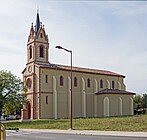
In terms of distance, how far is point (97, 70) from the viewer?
77.3m

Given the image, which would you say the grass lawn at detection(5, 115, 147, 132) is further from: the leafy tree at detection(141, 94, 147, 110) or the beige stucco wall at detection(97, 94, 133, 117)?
the leafy tree at detection(141, 94, 147, 110)

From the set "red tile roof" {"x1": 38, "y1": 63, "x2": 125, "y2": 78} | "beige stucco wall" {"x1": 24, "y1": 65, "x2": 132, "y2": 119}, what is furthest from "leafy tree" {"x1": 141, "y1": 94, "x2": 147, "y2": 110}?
"beige stucco wall" {"x1": 24, "y1": 65, "x2": 132, "y2": 119}

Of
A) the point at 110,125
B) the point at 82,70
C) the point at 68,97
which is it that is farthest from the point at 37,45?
the point at 110,125

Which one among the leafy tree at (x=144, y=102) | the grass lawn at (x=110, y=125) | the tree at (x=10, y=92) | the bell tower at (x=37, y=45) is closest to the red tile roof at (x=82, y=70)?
the bell tower at (x=37, y=45)

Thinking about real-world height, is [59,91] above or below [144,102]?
above

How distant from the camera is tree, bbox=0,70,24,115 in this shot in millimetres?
53281

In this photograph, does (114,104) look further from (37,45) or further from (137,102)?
(137,102)

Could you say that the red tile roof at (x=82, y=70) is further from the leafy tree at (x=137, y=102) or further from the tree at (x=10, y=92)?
the leafy tree at (x=137, y=102)

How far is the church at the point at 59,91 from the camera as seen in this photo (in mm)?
62562

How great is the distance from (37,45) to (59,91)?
9987mm

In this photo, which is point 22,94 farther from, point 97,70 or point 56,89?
point 97,70

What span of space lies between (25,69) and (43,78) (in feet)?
20.9

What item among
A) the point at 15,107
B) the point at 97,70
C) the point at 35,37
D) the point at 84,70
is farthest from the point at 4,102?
the point at 97,70

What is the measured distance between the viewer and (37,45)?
6531 centimetres
